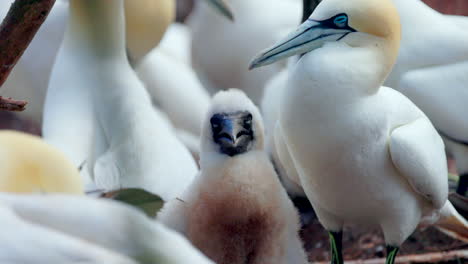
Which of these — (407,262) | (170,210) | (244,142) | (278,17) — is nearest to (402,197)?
(244,142)

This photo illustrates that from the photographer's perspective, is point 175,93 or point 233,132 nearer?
point 233,132

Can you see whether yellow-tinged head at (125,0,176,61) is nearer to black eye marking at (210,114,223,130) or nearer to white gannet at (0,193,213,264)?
black eye marking at (210,114,223,130)

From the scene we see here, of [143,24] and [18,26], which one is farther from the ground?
[18,26]

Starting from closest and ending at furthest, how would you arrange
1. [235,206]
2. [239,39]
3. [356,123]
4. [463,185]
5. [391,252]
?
[235,206] → [356,123] → [391,252] → [463,185] → [239,39]

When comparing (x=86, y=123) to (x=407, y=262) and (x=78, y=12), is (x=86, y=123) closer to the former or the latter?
(x=78, y=12)

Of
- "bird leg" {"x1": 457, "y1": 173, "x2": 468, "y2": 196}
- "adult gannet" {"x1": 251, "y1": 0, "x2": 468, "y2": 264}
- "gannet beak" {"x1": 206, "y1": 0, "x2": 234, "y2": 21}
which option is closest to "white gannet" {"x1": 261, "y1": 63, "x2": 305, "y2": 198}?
"gannet beak" {"x1": 206, "y1": 0, "x2": 234, "y2": 21}

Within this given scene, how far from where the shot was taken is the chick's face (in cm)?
270

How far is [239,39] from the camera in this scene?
5.04m

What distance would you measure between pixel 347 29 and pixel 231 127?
444 mm

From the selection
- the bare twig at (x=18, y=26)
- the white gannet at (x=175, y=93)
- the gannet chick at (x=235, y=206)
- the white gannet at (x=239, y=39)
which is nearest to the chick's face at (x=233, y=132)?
the gannet chick at (x=235, y=206)

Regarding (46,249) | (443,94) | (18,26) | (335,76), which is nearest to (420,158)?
(335,76)

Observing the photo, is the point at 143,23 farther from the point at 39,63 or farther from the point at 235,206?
the point at 235,206

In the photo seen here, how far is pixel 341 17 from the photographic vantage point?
9.11 feet

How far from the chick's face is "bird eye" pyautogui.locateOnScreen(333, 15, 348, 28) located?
36 cm
